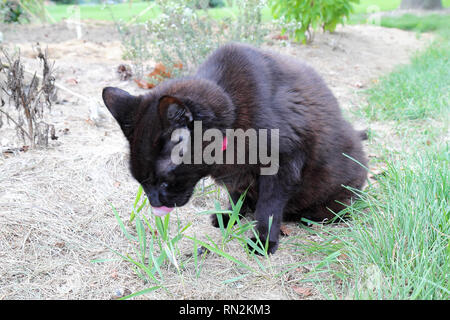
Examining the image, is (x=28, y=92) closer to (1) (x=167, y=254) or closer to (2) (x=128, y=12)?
(1) (x=167, y=254)

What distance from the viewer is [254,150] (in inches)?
75.7

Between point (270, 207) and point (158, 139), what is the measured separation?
30.6 inches

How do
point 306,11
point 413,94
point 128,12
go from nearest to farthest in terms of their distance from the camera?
point 413,94 < point 306,11 < point 128,12

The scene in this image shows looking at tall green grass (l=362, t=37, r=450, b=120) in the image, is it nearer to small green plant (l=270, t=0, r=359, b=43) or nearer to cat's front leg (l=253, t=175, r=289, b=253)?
small green plant (l=270, t=0, r=359, b=43)

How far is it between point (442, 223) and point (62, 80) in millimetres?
4430

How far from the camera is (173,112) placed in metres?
1.53

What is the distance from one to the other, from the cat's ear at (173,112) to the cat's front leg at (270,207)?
2.11 ft

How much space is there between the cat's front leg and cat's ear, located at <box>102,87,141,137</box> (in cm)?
74

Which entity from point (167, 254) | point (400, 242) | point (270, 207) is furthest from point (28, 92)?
point (400, 242)

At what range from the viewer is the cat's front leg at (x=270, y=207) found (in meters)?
2.05

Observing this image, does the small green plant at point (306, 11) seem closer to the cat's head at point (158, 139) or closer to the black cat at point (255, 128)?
the black cat at point (255, 128)

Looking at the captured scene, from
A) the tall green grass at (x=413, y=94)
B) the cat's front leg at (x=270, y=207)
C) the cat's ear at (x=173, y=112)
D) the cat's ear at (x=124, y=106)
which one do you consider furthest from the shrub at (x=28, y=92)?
the tall green grass at (x=413, y=94)

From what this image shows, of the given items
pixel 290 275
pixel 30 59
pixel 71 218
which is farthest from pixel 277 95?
pixel 30 59

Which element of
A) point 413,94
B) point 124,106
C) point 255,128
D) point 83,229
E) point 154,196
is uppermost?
point 124,106
